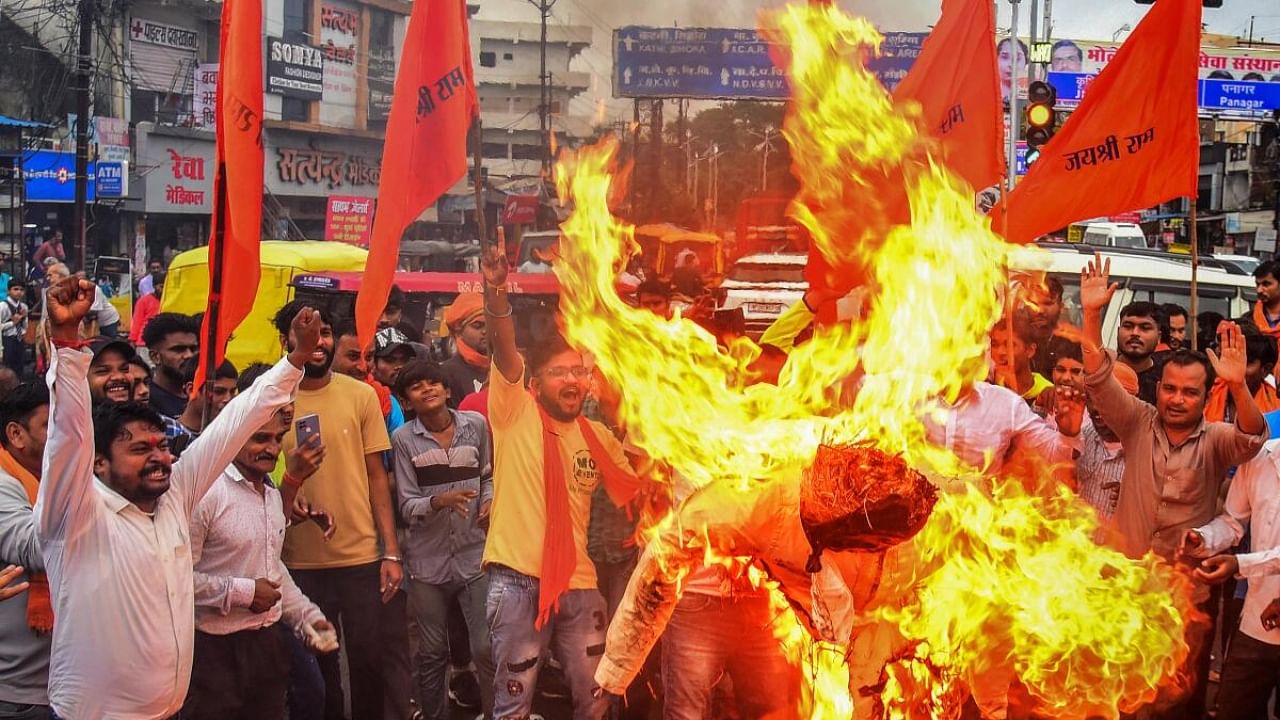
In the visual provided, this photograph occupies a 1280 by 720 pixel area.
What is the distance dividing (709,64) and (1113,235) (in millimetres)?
8971

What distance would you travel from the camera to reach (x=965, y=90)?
762cm

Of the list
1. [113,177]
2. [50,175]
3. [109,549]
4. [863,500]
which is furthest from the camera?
[50,175]

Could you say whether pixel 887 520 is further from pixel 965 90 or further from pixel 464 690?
pixel 965 90

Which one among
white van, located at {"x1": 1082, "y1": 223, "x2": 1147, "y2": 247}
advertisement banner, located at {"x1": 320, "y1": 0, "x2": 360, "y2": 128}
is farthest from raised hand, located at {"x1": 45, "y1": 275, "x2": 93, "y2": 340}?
advertisement banner, located at {"x1": 320, "y1": 0, "x2": 360, "y2": 128}

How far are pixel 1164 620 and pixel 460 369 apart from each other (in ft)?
16.1

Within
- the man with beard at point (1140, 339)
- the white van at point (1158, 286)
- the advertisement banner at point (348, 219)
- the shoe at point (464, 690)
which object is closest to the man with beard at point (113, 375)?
the shoe at point (464, 690)

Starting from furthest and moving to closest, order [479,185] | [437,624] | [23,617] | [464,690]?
[464,690], [437,624], [479,185], [23,617]

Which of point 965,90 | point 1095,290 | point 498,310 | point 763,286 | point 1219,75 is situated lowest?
point 763,286

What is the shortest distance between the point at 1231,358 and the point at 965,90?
9.47ft

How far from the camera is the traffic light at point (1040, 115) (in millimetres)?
11992

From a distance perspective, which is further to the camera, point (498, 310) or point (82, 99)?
point (82, 99)

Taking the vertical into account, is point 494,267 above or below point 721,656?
above

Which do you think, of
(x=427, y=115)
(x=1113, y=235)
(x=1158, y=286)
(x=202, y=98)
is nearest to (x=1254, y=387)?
(x=427, y=115)

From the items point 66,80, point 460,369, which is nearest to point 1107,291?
point 460,369
